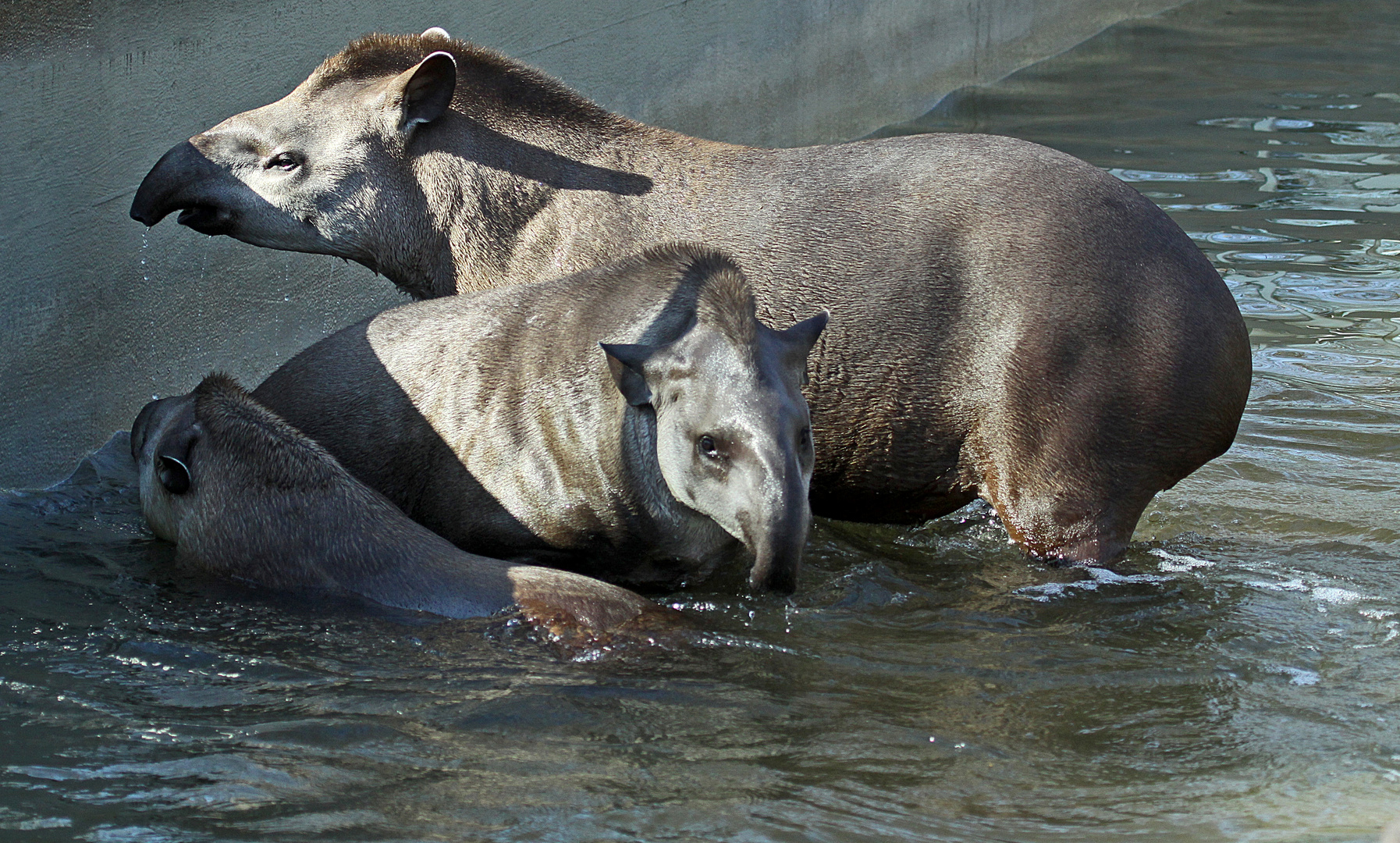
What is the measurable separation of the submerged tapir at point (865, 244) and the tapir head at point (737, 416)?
763 mm

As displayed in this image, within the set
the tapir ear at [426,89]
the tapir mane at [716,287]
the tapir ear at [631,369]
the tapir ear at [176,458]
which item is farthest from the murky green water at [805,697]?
the tapir ear at [426,89]

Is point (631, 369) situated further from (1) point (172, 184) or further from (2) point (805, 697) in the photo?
(1) point (172, 184)

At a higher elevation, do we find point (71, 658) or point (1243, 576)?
point (71, 658)

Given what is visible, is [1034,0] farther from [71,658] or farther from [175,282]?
[71,658]

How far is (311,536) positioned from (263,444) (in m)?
0.53

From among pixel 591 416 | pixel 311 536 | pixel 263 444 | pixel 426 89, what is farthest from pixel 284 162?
pixel 591 416

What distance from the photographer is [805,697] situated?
5.66m

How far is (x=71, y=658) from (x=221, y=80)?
14.0ft

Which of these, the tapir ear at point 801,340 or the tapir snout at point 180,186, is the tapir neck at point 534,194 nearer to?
the tapir snout at point 180,186

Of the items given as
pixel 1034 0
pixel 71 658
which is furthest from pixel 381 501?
pixel 1034 0

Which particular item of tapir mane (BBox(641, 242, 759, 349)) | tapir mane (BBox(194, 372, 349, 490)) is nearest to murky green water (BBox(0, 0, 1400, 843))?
tapir mane (BBox(194, 372, 349, 490))

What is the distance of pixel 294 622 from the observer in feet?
20.3

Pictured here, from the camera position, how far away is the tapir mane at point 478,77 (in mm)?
7672

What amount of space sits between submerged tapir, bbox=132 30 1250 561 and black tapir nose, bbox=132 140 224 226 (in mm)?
12
